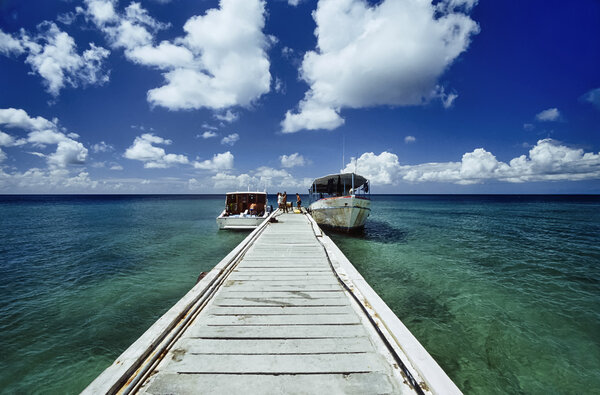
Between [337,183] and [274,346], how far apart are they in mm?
18047

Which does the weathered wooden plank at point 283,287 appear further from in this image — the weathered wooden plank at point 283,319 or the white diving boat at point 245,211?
the white diving boat at point 245,211

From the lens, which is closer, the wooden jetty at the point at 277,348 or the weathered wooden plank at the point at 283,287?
the wooden jetty at the point at 277,348

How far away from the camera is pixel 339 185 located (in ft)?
67.9

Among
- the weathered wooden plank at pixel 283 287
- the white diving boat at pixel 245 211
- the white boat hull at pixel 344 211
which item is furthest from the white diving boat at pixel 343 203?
the weathered wooden plank at pixel 283 287

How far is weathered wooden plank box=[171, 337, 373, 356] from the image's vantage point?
9.57 feet

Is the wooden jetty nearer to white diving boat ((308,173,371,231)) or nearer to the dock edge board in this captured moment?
the dock edge board

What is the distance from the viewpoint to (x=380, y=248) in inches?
585

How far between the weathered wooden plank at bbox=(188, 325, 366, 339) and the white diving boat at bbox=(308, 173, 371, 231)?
47.3 feet

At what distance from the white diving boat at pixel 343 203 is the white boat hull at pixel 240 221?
5307 millimetres

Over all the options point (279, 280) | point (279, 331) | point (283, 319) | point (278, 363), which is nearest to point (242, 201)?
point (279, 280)

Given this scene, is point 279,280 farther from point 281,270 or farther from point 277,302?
point 277,302

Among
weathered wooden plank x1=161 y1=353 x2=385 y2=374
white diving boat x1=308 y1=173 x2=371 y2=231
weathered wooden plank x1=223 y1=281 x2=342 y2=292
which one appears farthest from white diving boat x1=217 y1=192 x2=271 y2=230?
weathered wooden plank x1=161 y1=353 x2=385 y2=374

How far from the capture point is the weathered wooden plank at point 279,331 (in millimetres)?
3232

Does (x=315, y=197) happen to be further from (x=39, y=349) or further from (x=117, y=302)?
(x=39, y=349)
